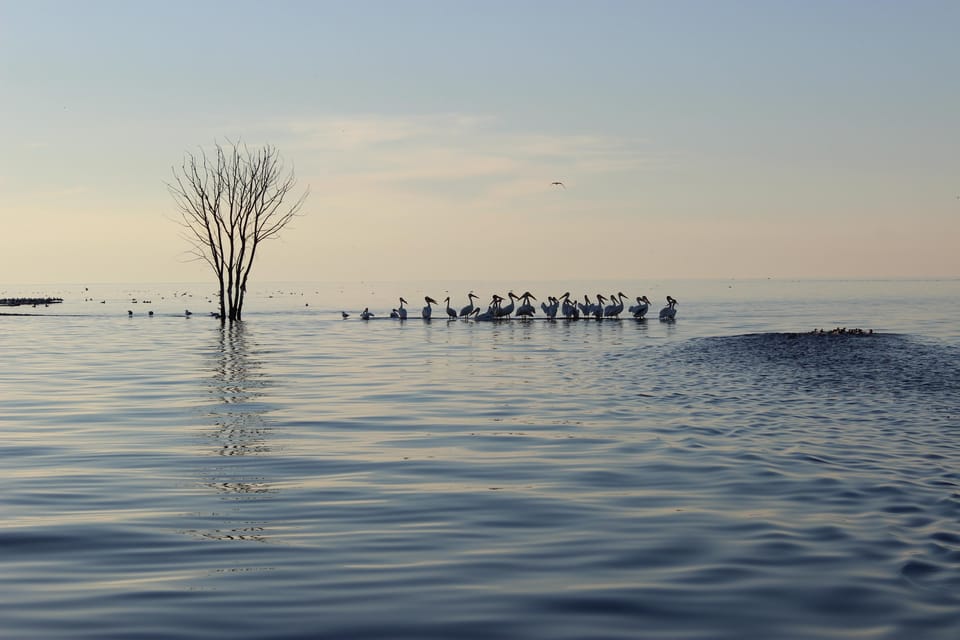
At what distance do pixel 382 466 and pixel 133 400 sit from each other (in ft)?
30.2

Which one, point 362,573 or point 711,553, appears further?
point 711,553

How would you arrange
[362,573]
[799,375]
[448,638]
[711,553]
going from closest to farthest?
1. [448,638]
2. [362,573]
3. [711,553]
4. [799,375]

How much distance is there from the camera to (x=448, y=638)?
597 centimetres

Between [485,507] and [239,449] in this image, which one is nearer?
[485,507]

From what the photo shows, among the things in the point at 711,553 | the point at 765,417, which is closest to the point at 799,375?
the point at 765,417

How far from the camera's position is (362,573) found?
24.0 ft

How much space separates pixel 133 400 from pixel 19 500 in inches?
375

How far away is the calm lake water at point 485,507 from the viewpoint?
6.47 m

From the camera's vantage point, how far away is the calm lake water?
6.47 meters

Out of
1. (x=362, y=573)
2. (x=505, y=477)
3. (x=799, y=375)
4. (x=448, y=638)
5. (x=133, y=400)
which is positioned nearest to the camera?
(x=448, y=638)

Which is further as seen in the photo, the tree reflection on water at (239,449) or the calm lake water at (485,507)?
the tree reflection on water at (239,449)

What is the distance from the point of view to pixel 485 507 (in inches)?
382

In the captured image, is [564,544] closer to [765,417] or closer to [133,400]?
[765,417]

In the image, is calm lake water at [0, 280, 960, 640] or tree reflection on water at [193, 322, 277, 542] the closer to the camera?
calm lake water at [0, 280, 960, 640]
